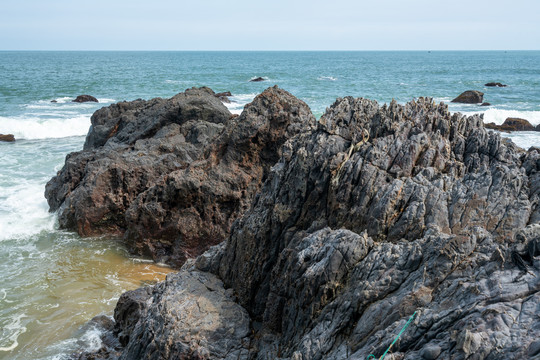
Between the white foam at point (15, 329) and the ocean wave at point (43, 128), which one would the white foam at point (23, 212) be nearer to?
the white foam at point (15, 329)

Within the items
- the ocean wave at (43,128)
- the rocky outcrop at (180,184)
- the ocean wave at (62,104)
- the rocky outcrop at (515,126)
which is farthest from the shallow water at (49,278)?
the ocean wave at (62,104)

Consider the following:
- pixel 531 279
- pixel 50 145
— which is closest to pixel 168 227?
pixel 531 279

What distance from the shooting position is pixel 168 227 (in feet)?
40.8

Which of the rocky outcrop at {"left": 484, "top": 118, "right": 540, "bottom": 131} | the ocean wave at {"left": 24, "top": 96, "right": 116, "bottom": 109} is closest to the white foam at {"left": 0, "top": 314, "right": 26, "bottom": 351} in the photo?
the rocky outcrop at {"left": 484, "top": 118, "right": 540, "bottom": 131}

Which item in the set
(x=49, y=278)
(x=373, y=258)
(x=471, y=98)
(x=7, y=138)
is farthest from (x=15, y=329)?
(x=471, y=98)

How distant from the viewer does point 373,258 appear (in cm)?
557

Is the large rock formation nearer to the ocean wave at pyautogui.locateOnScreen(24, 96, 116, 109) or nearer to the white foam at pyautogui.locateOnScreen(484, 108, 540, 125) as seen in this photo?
the white foam at pyautogui.locateOnScreen(484, 108, 540, 125)

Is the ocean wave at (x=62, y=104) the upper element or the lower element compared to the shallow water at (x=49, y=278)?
upper

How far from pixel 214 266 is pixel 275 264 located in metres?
1.55

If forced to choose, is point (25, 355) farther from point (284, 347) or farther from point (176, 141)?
point (176, 141)

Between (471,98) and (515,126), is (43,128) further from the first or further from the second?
(471,98)

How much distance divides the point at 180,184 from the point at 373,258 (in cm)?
770

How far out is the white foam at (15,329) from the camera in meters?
8.68

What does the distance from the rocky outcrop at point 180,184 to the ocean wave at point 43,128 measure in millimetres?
15154
